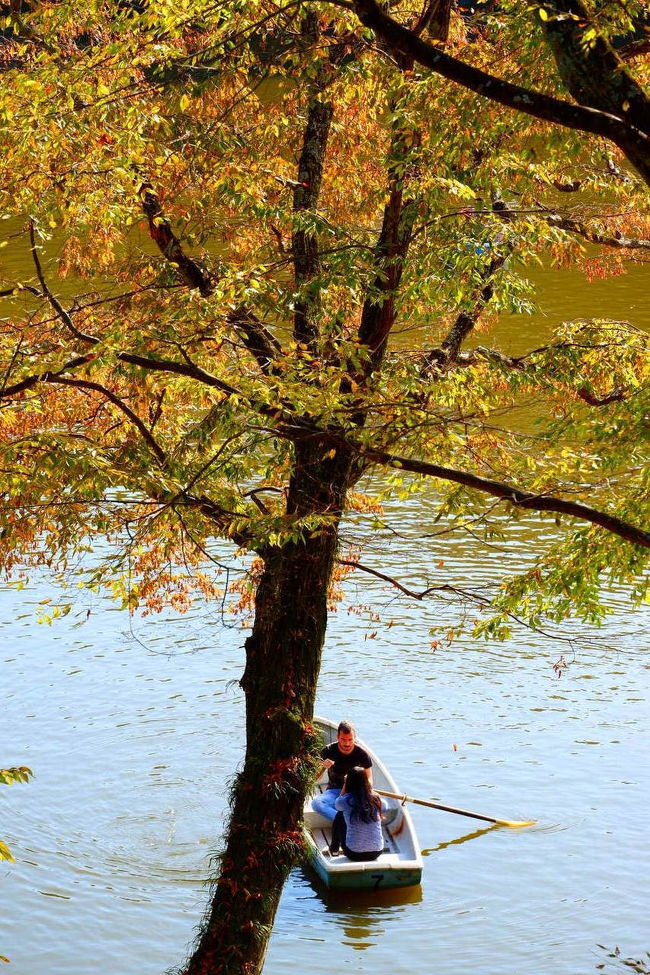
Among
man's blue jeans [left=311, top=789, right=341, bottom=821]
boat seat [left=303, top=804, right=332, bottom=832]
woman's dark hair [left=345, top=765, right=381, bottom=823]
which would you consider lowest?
boat seat [left=303, top=804, right=332, bottom=832]

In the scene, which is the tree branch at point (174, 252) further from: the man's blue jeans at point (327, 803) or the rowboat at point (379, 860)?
the man's blue jeans at point (327, 803)

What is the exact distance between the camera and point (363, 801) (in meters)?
12.1

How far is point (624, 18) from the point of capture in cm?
539

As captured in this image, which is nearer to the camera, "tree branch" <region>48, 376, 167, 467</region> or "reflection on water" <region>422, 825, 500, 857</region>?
"tree branch" <region>48, 376, 167, 467</region>

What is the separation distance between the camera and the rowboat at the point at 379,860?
11969 mm

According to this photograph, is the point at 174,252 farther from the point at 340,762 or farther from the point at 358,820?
the point at 358,820

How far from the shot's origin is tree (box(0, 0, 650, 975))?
7.41m

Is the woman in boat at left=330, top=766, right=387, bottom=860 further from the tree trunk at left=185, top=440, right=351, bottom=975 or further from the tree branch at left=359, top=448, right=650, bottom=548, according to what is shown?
the tree branch at left=359, top=448, right=650, bottom=548

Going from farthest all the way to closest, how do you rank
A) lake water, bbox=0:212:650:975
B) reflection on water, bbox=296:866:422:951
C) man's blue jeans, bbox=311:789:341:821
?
man's blue jeans, bbox=311:789:341:821 → reflection on water, bbox=296:866:422:951 → lake water, bbox=0:212:650:975

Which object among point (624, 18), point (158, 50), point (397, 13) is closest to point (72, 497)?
point (158, 50)

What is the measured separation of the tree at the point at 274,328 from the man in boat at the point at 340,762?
3.31 metres

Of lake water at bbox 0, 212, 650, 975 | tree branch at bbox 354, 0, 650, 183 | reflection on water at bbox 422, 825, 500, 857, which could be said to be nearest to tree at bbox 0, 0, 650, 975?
lake water at bbox 0, 212, 650, 975

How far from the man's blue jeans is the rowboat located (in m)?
0.07

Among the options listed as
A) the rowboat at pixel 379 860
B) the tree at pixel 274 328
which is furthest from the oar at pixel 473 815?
the tree at pixel 274 328
